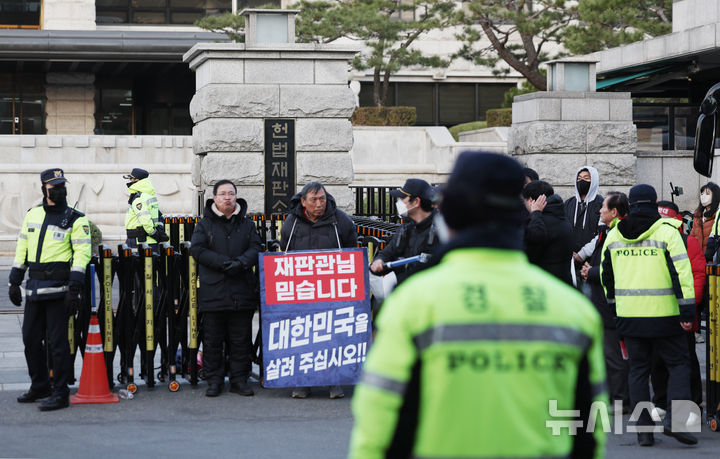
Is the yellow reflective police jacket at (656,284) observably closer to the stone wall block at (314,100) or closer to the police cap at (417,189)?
the police cap at (417,189)

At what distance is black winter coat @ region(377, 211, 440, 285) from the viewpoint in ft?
27.5

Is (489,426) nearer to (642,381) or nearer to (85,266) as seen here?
(642,381)

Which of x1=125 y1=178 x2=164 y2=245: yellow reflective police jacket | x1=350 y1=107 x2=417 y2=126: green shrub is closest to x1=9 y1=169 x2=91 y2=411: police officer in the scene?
x1=125 y1=178 x2=164 y2=245: yellow reflective police jacket

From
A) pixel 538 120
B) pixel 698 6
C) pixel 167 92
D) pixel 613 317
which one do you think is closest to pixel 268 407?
pixel 613 317

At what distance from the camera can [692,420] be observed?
8055 mm

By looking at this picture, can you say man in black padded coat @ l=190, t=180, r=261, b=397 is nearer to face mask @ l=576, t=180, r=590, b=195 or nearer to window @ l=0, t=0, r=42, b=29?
face mask @ l=576, t=180, r=590, b=195

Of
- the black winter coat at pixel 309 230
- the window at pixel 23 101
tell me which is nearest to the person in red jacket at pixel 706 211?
the black winter coat at pixel 309 230

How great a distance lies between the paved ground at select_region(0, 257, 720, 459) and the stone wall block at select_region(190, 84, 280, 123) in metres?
6.13

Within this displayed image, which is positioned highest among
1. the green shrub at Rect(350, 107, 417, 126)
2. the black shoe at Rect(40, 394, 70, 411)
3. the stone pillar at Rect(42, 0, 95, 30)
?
the stone pillar at Rect(42, 0, 95, 30)

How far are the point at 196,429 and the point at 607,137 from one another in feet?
32.2

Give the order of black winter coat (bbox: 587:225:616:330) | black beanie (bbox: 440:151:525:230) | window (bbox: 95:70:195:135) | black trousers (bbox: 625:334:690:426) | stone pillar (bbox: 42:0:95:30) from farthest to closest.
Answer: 1. window (bbox: 95:70:195:135)
2. stone pillar (bbox: 42:0:95:30)
3. black winter coat (bbox: 587:225:616:330)
4. black trousers (bbox: 625:334:690:426)
5. black beanie (bbox: 440:151:525:230)

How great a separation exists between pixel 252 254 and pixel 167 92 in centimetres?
3328

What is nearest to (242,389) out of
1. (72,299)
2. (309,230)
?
(309,230)

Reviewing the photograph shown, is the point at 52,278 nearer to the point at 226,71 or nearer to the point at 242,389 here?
the point at 242,389
